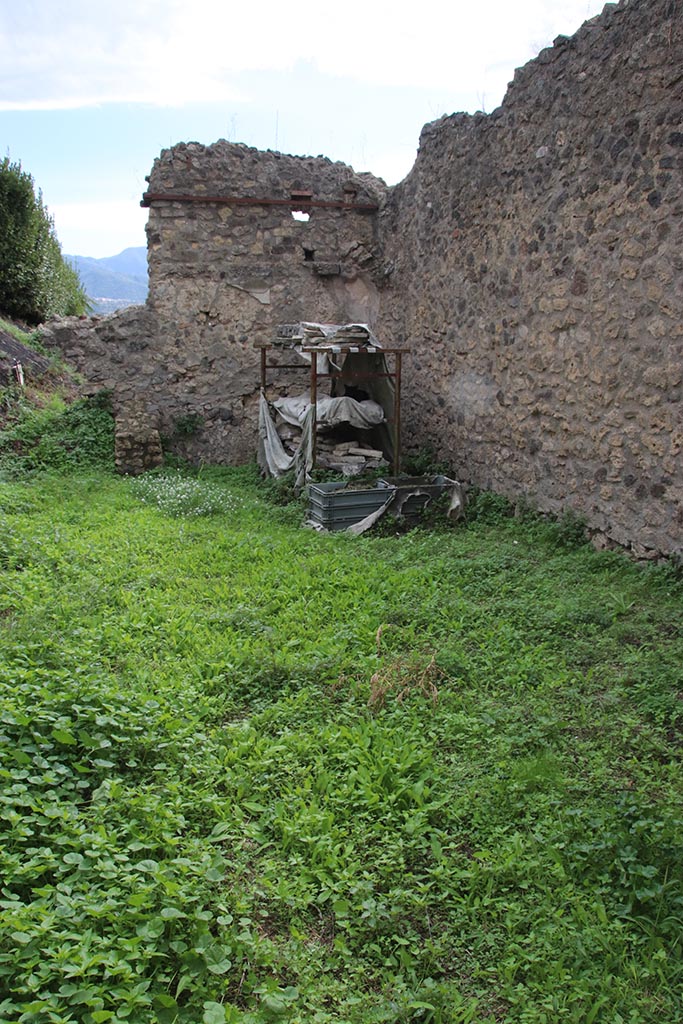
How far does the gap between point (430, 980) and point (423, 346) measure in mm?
6894

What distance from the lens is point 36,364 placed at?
10383mm

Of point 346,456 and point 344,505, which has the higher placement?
point 346,456

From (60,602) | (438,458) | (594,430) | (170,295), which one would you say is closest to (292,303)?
(170,295)

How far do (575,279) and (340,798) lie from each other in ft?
13.7

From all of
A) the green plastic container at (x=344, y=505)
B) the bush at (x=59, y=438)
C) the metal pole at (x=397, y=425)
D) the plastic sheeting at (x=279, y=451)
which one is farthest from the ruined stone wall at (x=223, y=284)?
the green plastic container at (x=344, y=505)

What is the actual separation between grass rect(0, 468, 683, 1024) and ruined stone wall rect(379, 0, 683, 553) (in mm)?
964

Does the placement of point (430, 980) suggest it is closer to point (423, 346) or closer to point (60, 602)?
point (60, 602)

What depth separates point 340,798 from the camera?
281 centimetres

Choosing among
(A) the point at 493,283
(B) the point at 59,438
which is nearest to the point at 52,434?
(B) the point at 59,438

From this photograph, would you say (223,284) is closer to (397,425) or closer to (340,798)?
(397,425)

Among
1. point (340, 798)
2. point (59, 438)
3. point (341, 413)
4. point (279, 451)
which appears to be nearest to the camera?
point (340, 798)

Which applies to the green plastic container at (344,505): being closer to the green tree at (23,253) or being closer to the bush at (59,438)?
the bush at (59,438)

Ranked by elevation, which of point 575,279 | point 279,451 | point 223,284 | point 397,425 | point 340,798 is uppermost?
point 223,284

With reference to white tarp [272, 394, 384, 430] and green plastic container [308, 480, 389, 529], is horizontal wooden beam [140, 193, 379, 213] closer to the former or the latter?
white tarp [272, 394, 384, 430]
